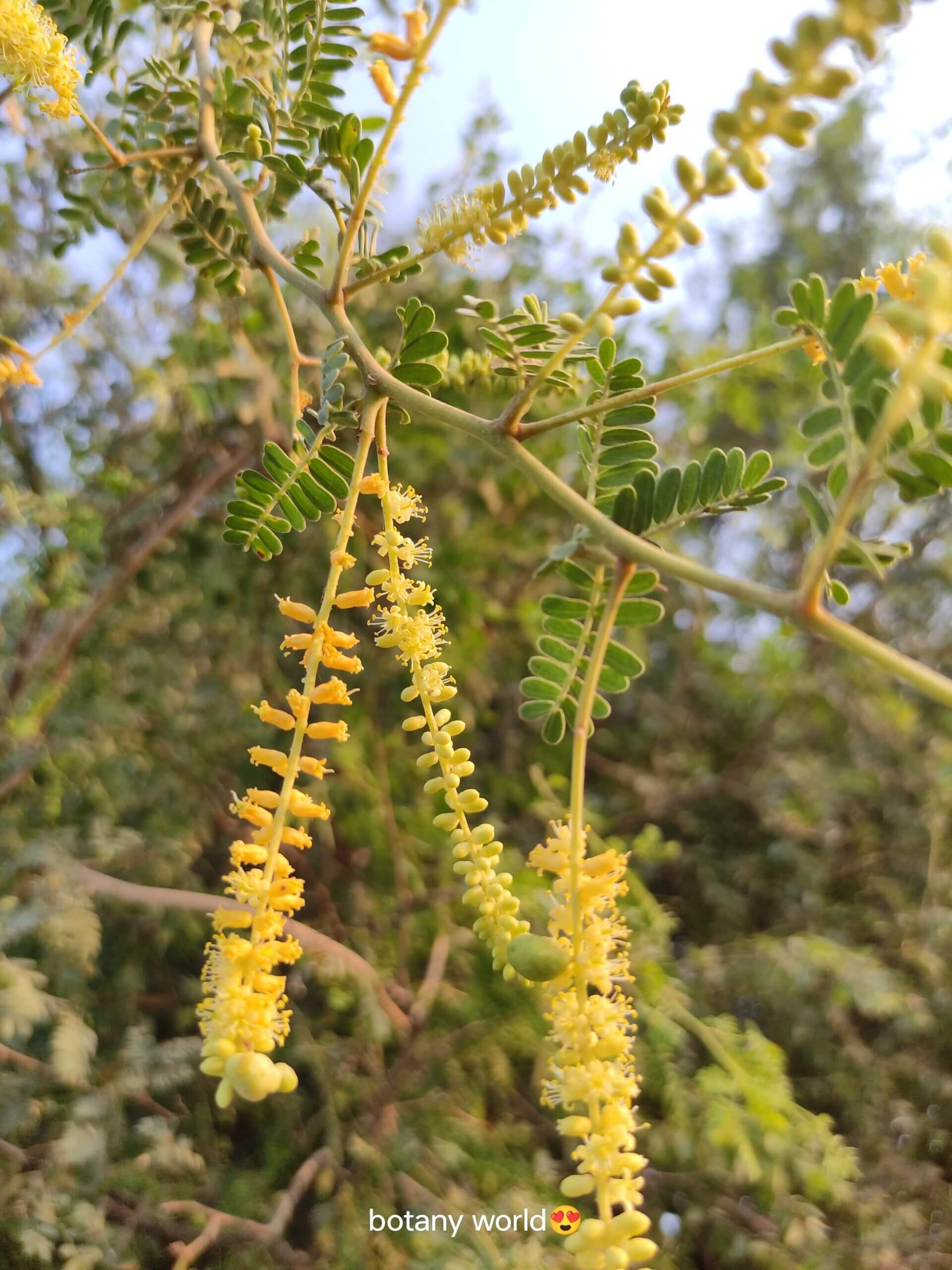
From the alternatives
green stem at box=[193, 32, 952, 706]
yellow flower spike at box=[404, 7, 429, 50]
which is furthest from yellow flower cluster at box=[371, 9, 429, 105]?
green stem at box=[193, 32, 952, 706]

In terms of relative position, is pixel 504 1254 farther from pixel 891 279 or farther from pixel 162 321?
pixel 162 321

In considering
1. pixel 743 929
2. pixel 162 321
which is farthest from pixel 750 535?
pixel 162 321

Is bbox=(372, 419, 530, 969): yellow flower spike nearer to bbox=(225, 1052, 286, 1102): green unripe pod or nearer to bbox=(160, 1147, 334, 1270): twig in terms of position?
bbox=(225, 1052, 286, 1102): green unripe pod

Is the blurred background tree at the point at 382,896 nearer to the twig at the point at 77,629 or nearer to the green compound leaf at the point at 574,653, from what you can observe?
the twig at the point at 77,629

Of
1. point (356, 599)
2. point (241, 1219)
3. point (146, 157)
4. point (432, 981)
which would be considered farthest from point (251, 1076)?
point (432, 981)

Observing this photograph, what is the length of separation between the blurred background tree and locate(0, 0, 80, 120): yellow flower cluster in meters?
0.32

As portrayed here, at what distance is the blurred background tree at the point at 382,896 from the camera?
3.83ft

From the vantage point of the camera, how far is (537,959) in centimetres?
47

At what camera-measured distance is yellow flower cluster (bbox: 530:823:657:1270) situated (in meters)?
0.44

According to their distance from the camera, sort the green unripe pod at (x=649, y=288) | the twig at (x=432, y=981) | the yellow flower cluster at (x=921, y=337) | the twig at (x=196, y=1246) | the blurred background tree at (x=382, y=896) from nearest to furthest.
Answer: the yellow flower cluster at (x=921, y=337) → the green unripe pod at (x=649, y=288) → the twig at (x=196, y=1246) → the blurred background tree at (x=382, y=896) → the twig at (x=432, y=981)

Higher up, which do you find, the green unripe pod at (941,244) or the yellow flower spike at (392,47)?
the yellow flower spike at (392,47)

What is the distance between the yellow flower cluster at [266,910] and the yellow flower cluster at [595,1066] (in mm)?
160

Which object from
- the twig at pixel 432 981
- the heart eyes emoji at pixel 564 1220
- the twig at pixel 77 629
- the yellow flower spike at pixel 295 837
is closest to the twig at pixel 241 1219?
the twig at pixel 432 981

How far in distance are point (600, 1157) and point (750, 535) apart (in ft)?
6.62
